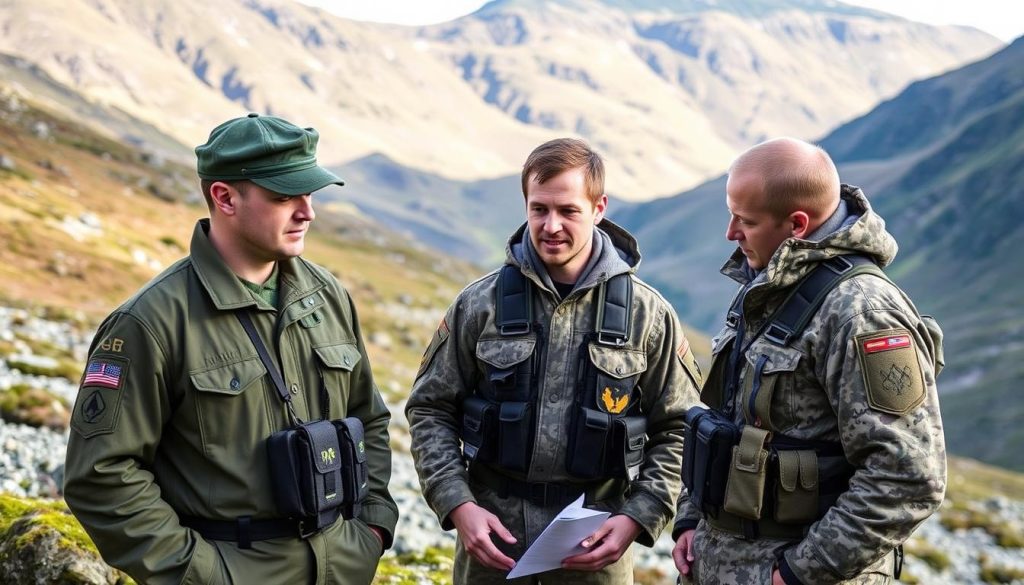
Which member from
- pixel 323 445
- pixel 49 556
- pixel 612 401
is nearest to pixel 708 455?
pixel 612 401

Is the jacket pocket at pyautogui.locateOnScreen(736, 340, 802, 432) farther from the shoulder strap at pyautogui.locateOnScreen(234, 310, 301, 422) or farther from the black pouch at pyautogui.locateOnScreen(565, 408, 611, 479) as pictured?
the shoulder strap at pyautogui.locateOnScreen(234, 310, 301, 422)

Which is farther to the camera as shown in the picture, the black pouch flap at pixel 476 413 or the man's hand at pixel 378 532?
the black pouch flap at pixel 476 413

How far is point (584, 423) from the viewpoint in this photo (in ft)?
20.4

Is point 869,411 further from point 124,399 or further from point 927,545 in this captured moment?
point 927,545

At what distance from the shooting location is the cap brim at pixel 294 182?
558 centimetres

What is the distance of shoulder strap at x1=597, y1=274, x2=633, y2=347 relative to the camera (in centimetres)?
629

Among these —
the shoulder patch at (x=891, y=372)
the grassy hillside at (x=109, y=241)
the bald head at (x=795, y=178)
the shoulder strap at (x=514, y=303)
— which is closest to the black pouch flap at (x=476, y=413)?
the shoulder strap at (x=514, y=303)

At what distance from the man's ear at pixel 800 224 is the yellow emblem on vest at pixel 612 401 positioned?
5.39 feet

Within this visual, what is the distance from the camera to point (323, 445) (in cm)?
563

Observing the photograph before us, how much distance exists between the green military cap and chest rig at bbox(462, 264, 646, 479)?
5.56 feet

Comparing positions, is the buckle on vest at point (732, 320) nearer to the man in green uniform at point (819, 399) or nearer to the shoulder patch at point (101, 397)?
the man in green uniform at point (819, 399)

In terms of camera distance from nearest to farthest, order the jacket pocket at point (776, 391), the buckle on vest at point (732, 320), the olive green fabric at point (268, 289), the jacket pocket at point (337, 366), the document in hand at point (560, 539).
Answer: the jacket pocket at point (776, 391)
the document in hand at point (560, 539)
the olive green fabric at point (268, 289)
the jacket pocket at point (337, 366)
the buckle on vest at point (732, 320)

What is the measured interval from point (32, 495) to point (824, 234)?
11049 millimetres

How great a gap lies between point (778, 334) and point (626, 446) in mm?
1381
